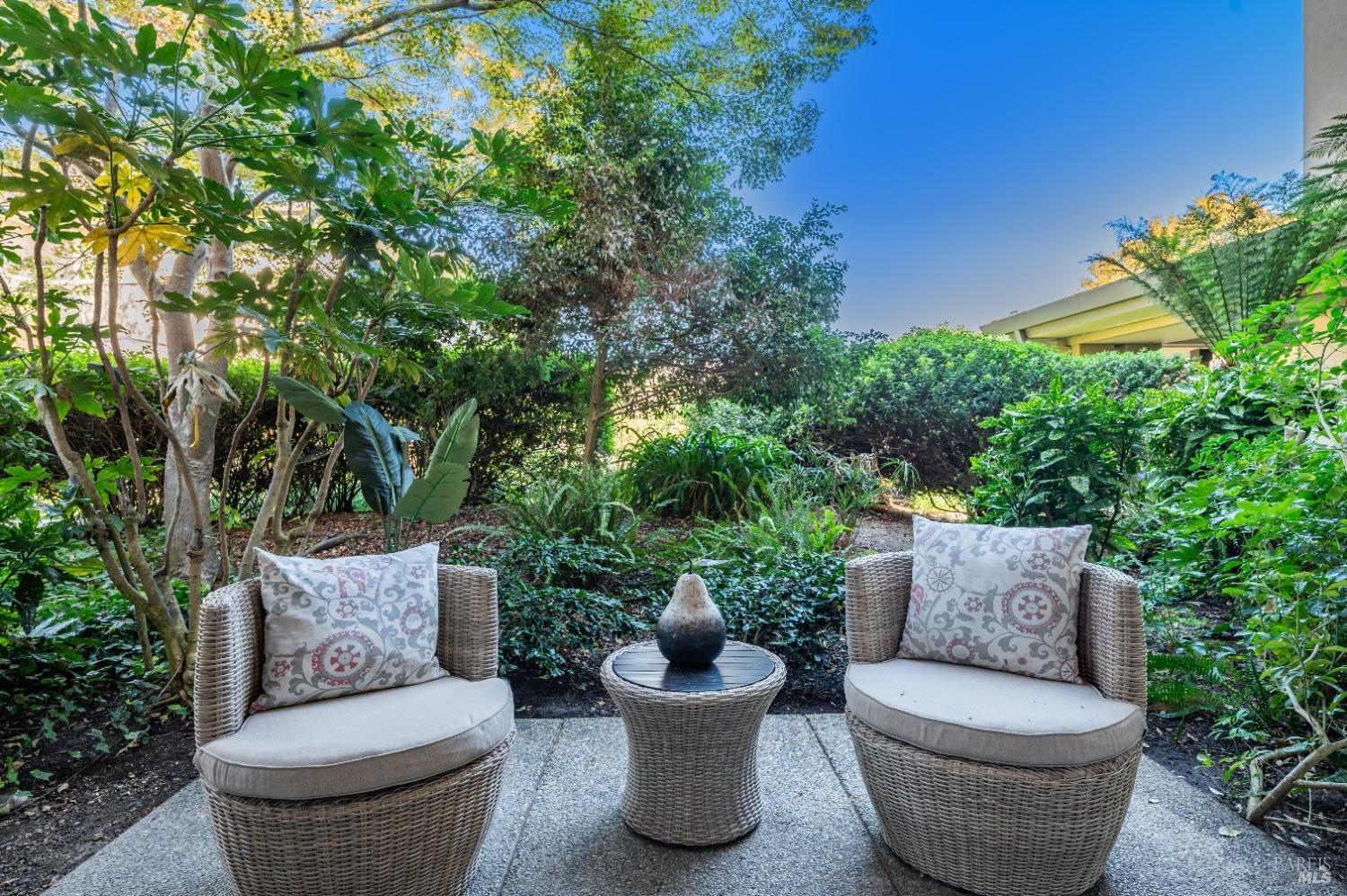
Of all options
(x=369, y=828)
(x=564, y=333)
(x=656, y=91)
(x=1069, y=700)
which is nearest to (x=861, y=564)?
(x=1069, y=700)

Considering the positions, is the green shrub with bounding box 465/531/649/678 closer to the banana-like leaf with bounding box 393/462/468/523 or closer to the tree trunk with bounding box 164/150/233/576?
the banana-like leaf with bounding box 393/462/468/523

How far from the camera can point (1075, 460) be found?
3.09m

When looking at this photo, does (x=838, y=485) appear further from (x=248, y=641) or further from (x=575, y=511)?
(x=248, y=641)

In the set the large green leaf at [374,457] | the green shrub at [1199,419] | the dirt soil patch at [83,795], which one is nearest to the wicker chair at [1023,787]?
the green shrub at [1199,419]

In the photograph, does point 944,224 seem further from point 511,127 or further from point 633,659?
point 633,659

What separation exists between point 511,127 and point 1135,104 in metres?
6.49

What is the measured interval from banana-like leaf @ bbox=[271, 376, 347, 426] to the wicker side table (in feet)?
3.99

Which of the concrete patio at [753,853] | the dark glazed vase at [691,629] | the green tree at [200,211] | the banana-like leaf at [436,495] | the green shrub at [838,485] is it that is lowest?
the concrete patio at [753,853]

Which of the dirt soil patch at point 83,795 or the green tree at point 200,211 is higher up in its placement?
the green tree at point 200,211

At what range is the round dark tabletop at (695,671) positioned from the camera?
181 centimetres

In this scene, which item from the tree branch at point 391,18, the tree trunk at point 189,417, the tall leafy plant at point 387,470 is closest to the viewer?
the tall leafy plant at point 387,470

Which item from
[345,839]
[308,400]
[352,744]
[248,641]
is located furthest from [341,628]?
[308,400]

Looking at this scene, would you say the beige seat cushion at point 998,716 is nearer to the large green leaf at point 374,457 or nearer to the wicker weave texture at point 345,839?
the wicker weave texture at point 345,839

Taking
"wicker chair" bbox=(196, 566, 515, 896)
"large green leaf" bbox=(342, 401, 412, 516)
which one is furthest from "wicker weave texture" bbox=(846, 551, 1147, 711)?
"large green leaf" bbox=(342, 401, 412, 516)
